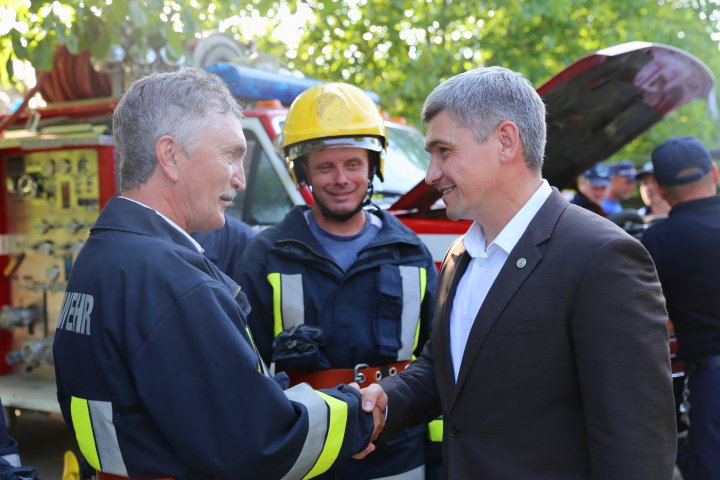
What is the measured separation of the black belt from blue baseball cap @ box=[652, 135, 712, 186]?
0.89m

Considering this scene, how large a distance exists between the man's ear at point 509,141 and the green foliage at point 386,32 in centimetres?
312

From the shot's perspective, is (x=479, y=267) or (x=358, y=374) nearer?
(x=479, y=267)

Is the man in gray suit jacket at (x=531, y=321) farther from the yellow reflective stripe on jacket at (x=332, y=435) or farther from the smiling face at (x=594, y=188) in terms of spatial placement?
the smiling face at (x=594, y=188)

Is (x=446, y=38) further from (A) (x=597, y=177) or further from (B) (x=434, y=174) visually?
(B) (x=434, y=174)

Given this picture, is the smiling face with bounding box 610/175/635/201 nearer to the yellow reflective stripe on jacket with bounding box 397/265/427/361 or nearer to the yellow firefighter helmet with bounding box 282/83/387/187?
the yellow firefighter helmet with bounding box 282/83/387/187

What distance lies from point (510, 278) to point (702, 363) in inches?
89.0

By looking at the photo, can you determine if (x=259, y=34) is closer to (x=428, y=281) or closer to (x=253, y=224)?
(x=253, y=224)

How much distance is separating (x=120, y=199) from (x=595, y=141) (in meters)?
3.89

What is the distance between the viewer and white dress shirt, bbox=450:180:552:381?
2.18m

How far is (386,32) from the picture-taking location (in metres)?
9.77

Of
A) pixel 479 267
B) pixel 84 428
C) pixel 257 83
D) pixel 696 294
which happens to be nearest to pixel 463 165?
pixel 479 267

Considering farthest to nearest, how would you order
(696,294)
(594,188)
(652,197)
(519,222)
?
(594,188), (652,197), (696,294), (519,222)

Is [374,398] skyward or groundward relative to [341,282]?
groundward

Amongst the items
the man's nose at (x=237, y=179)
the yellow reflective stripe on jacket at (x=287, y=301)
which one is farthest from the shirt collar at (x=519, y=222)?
the yellow reflective stripe on jacket at (x=287, y=301)
